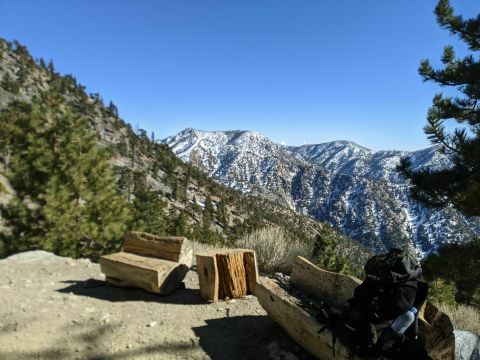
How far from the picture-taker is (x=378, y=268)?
3213mm

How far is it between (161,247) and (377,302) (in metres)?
3.95

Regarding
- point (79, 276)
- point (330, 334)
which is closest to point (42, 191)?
point (79, 276)

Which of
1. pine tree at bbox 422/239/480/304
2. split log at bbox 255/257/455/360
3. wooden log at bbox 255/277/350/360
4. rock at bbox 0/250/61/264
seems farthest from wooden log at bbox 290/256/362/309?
pine tree at bbox 422/239/480/304

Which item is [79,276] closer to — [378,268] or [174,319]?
[174,319]

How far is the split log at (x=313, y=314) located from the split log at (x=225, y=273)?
3.07 feet

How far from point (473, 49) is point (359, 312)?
10351mm

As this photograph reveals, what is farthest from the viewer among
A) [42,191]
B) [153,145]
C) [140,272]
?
[153,145]

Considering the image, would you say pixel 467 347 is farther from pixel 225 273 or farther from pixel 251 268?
pixel 225 273

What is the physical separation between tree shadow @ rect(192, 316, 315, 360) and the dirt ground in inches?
0.4

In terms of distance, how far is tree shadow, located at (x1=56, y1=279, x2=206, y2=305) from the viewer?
5520 mm

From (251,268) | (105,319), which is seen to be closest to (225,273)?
(251,268)

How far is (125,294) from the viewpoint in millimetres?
5727

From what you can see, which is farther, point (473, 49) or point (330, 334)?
A: point (473, 49)

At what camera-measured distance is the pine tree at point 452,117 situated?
9.80 m
